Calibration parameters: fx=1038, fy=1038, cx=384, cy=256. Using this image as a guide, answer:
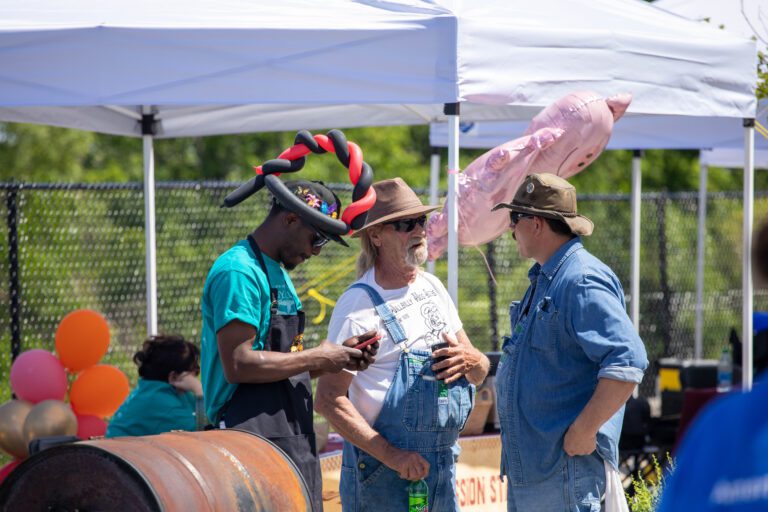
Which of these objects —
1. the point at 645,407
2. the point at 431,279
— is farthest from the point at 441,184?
the point at 431,279

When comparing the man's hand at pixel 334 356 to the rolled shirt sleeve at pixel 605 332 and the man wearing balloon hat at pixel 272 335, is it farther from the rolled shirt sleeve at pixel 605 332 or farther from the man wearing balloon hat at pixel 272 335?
the rolled shirt sleeve at pixel 605 332

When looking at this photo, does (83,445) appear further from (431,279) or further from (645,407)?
(645,407)

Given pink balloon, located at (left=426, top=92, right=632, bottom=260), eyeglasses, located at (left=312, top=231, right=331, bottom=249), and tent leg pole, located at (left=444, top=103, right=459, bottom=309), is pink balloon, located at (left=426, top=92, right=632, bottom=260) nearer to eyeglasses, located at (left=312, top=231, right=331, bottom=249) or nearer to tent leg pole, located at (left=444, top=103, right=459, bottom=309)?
tent leg pole, located at (left=444, top=103, right=459, bottom=309)

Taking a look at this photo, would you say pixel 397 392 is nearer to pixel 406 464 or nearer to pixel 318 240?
pixel 406 464

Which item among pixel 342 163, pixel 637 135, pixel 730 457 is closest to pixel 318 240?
pixel 342 163

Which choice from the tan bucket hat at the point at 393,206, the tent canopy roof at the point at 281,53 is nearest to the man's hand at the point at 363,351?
the tan bucket hat at the point at 393,206

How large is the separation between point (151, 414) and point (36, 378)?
1124 millimetres

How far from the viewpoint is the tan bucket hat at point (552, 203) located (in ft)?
11.5

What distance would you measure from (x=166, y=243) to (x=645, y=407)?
13.0 feet

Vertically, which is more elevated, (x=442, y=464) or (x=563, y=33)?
(x=563, y=33)

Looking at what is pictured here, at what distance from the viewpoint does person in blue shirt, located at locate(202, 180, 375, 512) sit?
3.29m

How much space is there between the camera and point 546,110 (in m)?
4.39

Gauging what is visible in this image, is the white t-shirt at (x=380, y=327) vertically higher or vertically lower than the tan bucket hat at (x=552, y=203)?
lower

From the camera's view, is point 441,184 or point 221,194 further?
point 441,184
